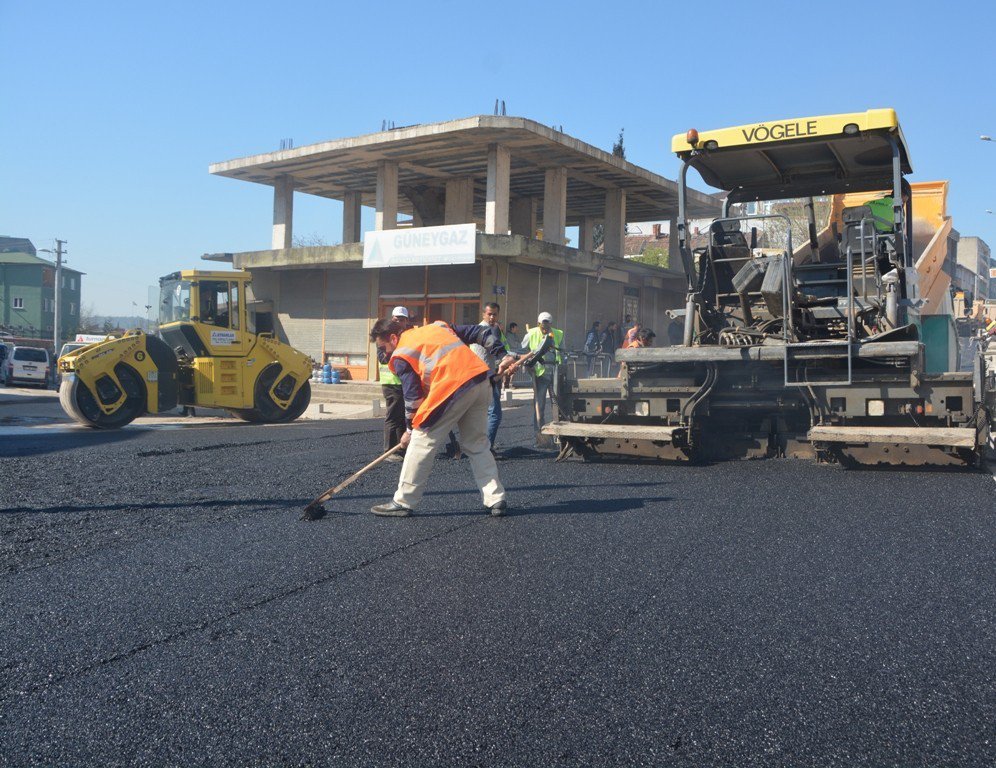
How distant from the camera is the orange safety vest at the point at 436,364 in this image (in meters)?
5.93

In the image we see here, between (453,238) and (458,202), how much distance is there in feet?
18.1

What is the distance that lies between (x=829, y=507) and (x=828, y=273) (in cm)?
296

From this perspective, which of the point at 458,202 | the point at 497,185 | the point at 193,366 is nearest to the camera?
the point at 193,366

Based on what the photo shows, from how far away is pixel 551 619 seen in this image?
3.84 metres

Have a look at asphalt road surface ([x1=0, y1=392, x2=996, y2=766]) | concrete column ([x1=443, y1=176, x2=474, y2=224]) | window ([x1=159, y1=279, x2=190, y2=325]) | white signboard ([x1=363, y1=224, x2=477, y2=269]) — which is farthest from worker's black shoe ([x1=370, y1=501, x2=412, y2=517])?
concrete column ([x1=443, y1=176, x2=474, y2=224])

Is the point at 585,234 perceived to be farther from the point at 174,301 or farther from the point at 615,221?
the point at 174,301

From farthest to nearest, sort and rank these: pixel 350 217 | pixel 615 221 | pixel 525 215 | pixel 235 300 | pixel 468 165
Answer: pixel 525 215 → pixel 350 217 → pixel 615 221 → pixel 468 165 → pixel 235 300

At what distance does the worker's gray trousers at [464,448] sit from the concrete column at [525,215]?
2226cm

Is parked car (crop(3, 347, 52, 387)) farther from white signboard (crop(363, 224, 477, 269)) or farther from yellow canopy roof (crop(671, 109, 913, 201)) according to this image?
yellow canopy roof (crop(671, 109, 913, 201))

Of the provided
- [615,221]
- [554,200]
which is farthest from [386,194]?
[615,221]

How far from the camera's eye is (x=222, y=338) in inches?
551

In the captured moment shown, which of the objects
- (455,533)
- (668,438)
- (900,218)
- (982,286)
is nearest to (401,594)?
(455,533)

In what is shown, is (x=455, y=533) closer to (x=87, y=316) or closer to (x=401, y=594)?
(x=401, y=594)

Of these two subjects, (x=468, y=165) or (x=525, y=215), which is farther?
(x=525, y=215)
